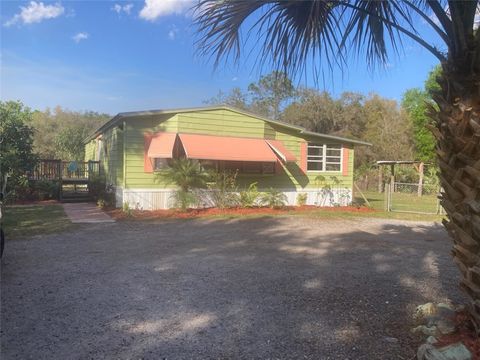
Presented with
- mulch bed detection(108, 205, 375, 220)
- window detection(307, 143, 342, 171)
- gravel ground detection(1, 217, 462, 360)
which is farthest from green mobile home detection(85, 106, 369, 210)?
gravel ground detection(1, 217, 462, 360)

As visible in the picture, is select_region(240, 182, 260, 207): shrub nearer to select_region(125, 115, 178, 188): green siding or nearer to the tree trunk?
select_region(125, 115, 178, 188): green siding

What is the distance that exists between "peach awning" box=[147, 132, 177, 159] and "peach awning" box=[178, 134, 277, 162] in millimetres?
377

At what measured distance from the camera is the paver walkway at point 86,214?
35.6 ft

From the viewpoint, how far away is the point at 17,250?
22.7ft

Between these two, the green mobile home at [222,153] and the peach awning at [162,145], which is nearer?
the peach awning at [162,145]

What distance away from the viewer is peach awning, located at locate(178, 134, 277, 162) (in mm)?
12820

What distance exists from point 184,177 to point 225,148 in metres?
1.83

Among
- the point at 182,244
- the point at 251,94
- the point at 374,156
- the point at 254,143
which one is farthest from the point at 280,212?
the point at 251,94

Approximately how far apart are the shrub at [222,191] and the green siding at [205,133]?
77 centimetres

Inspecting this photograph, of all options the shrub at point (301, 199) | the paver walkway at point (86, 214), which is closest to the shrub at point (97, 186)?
the paver walkway at point (86, 214)

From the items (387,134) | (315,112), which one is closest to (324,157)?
(387,134)

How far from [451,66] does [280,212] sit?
10782 millimetres

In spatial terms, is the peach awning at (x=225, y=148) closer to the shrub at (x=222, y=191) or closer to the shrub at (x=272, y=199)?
the shrub at (x=222, y=191)

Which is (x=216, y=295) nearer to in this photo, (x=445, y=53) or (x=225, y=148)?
(x=445, y=53)
